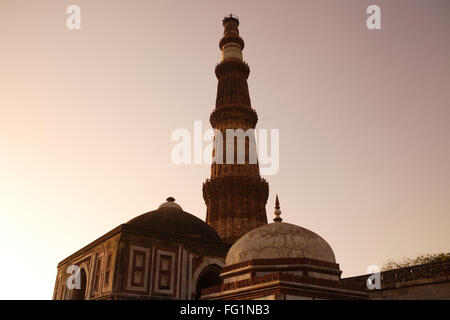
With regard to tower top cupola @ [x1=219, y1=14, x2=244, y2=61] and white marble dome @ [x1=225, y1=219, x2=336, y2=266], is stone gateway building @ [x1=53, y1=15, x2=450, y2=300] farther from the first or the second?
tower top cupola @ [x1=219, y1=14, x2=244, y2=61]

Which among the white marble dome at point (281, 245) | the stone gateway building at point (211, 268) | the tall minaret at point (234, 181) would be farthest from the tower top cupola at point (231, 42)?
the white marble dome at point (281, 245)

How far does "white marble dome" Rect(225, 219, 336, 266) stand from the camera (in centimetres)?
1391

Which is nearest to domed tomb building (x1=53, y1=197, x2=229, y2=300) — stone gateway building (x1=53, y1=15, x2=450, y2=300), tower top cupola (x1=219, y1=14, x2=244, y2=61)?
stone gateway building (x1=53, y1=15, x2=450, y2=300)

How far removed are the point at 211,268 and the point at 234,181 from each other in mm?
14454

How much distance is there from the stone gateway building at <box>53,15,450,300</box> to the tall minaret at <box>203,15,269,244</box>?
975 cm

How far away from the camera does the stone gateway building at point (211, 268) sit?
1327cm

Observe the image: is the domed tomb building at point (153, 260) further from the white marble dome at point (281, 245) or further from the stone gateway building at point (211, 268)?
the white marble dome at point (281, 245)

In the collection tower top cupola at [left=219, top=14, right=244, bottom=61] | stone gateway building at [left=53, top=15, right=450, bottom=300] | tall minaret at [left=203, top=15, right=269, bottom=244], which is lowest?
stone gateway building at [left=53, top=15, right=450, bottom=300]

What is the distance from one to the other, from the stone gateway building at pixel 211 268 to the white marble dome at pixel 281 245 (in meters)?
0.04

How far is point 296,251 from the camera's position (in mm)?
13844

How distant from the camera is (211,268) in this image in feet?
64.4

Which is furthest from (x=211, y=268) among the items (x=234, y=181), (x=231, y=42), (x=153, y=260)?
(x=231, y=42)

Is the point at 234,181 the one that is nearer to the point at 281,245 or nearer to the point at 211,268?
the point at 211,268
